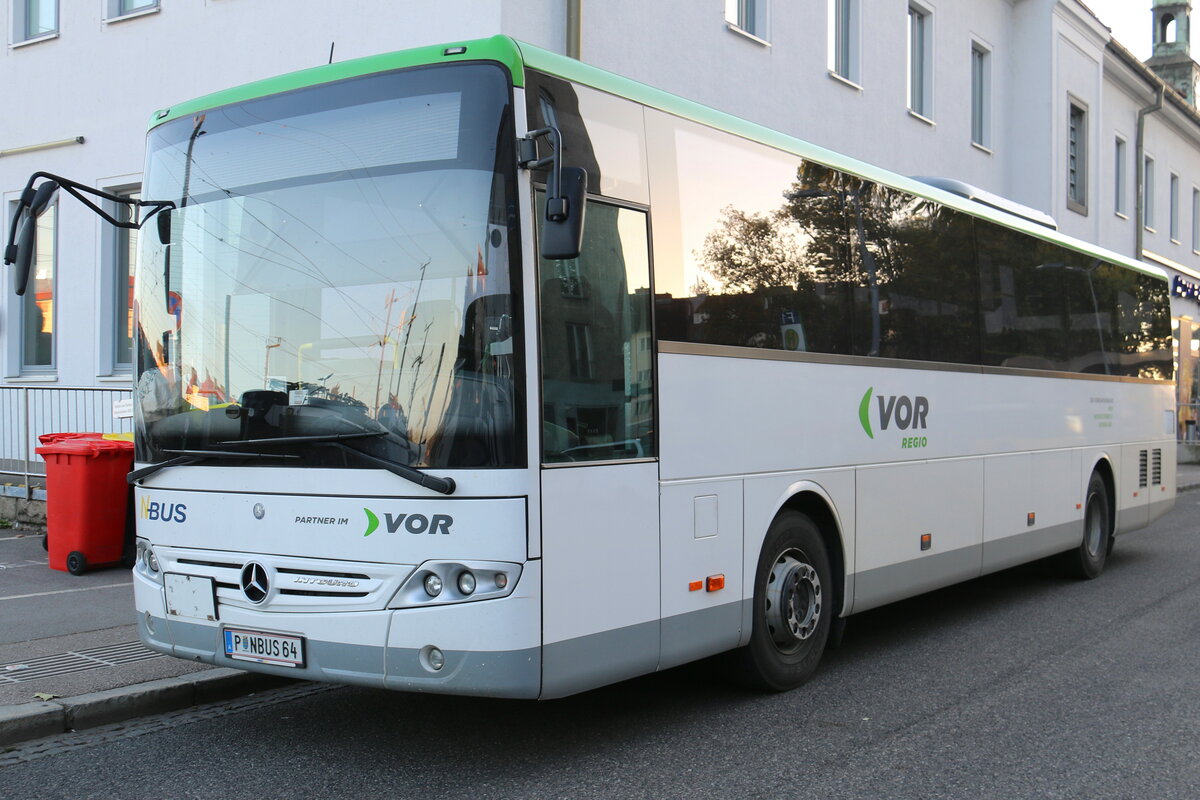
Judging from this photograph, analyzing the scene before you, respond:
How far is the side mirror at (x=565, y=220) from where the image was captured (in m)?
4.63

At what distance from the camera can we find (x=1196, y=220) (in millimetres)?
36281

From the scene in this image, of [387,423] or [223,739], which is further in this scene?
[223,739]

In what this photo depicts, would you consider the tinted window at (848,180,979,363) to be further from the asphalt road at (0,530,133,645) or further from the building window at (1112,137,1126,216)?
the building window at (1112,137,1126,216)

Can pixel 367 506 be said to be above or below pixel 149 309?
below

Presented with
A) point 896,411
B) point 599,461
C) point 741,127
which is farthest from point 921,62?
point 599,461

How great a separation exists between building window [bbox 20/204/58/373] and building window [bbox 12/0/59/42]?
237 centimetres

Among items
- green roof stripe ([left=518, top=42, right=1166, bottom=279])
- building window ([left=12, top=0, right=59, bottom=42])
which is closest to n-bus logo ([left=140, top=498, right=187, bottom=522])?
green roof stripe ([left=518, top=42, right=1166, bottom=279])

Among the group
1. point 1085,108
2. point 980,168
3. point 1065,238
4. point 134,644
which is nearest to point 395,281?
point 134,644

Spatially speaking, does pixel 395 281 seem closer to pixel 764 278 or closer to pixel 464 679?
pixel 464 679

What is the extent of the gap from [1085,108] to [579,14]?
1865 cm

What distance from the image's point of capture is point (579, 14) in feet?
36.5

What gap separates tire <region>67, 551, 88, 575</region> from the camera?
9836mm

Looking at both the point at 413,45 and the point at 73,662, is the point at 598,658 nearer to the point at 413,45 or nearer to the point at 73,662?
the point at 73,662

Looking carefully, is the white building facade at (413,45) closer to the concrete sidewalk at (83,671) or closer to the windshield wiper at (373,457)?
the concrete sidewalk at (83,671)
